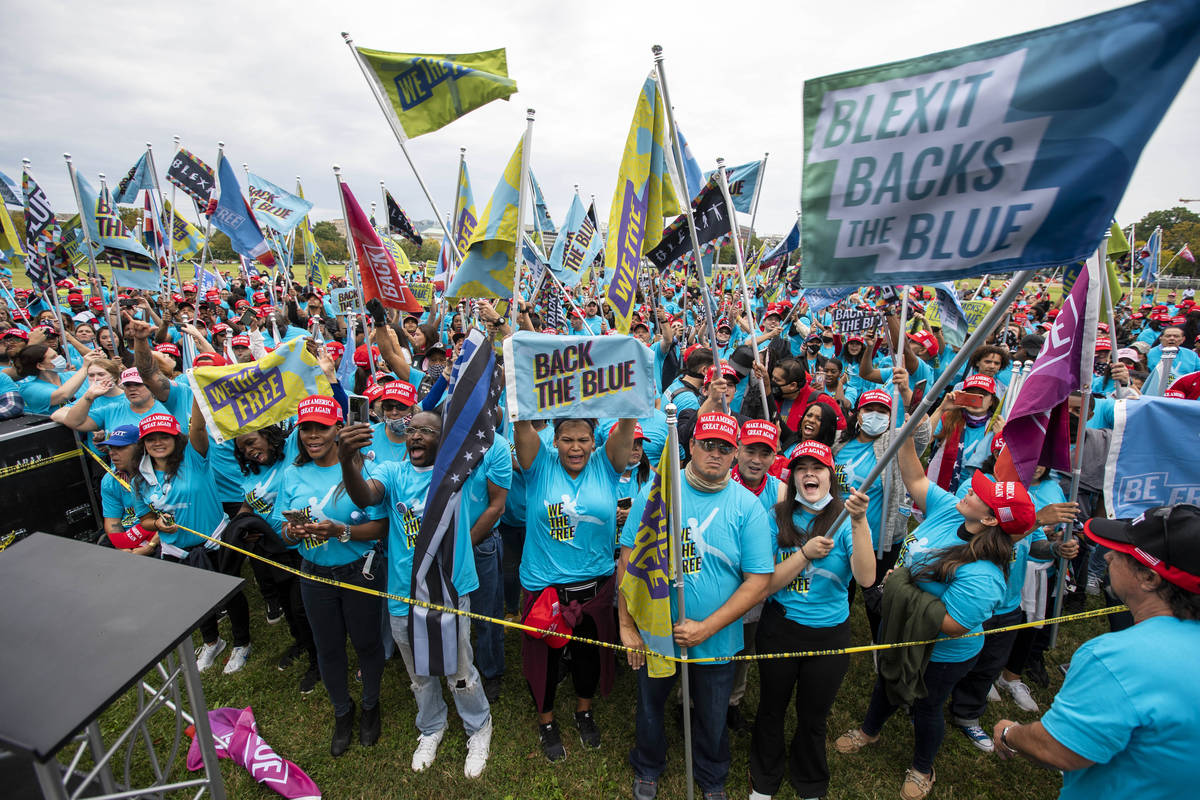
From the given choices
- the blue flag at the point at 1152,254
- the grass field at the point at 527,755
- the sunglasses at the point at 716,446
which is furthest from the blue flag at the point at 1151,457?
the blue flag at the point at 1152,254

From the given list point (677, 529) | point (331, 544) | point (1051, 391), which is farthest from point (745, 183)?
point (331, 544)

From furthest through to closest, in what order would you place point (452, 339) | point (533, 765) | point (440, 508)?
1. point (452, 339)
2. point (533, 765)
3. point (440, 508)

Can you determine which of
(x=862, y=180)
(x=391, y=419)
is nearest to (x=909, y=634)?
(x=862, y=180)

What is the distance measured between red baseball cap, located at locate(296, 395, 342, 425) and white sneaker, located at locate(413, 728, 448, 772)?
245 centimetres

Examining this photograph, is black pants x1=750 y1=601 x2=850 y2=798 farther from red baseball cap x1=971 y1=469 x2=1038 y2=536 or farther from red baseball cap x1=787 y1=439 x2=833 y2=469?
red baseball cap x1=971 y1=469 x2=1038 y2=536

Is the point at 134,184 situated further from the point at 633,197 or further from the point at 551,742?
the point at 551,742

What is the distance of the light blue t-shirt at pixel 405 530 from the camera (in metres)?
3.78

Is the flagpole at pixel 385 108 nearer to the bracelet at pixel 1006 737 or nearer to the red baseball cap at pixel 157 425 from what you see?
the red baseball cap at pixel 157 425

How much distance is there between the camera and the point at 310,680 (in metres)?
4.80

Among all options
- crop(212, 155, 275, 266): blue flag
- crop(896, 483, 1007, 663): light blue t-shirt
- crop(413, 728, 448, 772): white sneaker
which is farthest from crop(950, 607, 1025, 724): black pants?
crop(212, 155, 275, 266): blue flag

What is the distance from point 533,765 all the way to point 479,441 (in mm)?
2473

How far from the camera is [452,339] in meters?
10.7

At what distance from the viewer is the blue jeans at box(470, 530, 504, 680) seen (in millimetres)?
4402

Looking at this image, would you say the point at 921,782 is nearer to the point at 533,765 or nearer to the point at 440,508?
the point at 533,765
